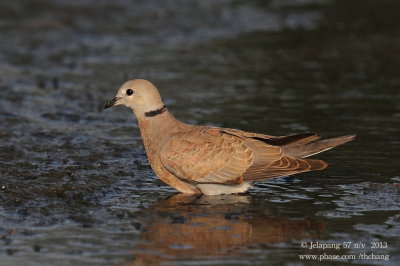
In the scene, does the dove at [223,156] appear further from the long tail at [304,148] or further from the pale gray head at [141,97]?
the pale gray head at [141,97]

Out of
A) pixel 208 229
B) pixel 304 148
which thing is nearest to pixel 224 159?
pixel 304 148

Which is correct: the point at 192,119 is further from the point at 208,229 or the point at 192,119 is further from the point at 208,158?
the point at 208,229

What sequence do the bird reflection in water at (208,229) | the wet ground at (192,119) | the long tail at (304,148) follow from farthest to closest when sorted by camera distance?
the long tail at (304,148) → the wet ground at (192,119) → the bird reflection in water at (208,229)

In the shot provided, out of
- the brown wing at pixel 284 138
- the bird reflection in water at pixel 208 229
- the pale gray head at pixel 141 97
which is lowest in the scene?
the bird reflection in water at pixel 208 229

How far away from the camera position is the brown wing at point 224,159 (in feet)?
23.9

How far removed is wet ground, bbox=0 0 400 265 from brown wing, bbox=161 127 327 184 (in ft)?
0.72

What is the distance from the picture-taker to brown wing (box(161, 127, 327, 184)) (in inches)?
286

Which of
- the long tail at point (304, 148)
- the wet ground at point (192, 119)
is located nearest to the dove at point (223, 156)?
the long tail at point (304, 148)

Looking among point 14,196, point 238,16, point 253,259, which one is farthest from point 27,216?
point 238,16

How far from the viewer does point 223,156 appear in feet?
24.2

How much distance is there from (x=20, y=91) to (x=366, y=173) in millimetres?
5269

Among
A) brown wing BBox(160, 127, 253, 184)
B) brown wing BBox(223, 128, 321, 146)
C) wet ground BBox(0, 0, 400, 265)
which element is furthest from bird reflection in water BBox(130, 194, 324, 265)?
brown wing BBox(223, 128, 321, 146)

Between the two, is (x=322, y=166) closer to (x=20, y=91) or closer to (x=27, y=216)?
(x=27, y=216)

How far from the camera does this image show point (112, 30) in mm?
15172
